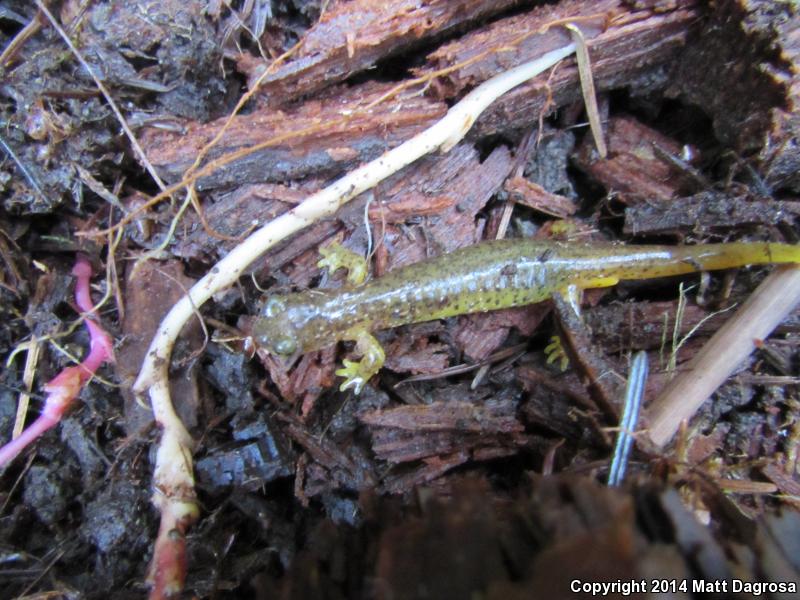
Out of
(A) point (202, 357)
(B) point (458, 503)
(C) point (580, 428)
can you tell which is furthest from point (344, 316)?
(B) point (458, 503)

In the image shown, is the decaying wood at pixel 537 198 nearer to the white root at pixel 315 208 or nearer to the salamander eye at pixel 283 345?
the white root at pixel 315 208

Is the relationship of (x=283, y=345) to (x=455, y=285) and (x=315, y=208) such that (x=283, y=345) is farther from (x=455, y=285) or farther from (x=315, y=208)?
(x=455, y=285)

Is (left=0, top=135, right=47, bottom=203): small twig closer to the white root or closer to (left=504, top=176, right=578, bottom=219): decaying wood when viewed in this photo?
the white root

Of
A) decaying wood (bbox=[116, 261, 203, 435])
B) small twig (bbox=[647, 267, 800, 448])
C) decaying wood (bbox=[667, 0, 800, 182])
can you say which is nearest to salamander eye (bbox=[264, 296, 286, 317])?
decaying wood (bbox=[116, 261, 203, 435])

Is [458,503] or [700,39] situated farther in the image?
[700,39]

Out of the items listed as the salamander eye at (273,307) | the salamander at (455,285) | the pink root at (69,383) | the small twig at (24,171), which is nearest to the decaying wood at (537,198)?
the salamander at (455,285)

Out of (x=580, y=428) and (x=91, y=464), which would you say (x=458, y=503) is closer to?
A: (x=580, y=428)

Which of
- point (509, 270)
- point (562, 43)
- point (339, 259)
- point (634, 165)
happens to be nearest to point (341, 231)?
point (339, 259)
